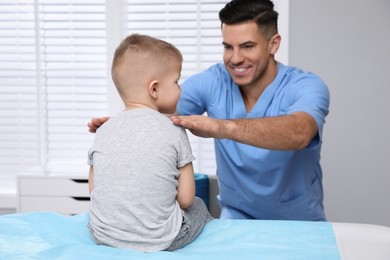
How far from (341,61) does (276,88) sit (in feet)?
3.17

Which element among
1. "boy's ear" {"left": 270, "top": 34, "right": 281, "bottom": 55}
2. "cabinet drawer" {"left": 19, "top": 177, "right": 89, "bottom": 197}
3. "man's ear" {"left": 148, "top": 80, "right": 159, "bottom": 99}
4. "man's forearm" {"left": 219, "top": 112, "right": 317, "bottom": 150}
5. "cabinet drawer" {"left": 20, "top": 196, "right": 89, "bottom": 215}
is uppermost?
"boy's ear" {"left": 270, "top": 34, "right": 281, "bottom": 55}

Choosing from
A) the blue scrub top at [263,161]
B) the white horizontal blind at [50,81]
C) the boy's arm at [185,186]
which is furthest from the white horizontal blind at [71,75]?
the boy's arm at [185,186]

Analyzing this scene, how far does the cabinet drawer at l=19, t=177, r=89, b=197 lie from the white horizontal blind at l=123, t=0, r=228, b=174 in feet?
2.16

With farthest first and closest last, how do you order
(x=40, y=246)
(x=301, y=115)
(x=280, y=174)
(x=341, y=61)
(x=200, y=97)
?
1. (x=341, y=61)
2. (x=200, y=97)
3. (x=280, y=174)
4. (x=301, y=115)
5. (x=40, y=246)

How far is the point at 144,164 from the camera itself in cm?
136

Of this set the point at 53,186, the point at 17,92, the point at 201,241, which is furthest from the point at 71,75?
the point at 201,241

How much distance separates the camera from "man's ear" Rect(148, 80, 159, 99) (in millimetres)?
1462

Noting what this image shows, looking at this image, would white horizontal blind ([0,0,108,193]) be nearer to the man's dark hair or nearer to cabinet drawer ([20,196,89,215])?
cabinet drawer ([20,196,89,215])

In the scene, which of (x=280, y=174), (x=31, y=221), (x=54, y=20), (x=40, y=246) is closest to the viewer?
(x=40, y=246)

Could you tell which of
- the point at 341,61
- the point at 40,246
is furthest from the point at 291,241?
the point at 341,61

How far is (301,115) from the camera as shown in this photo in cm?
166

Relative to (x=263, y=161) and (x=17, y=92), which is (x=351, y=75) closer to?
(x=263, y=161)

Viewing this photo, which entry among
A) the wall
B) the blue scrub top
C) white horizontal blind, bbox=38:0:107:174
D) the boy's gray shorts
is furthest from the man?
white horizontal blind, bbox=38:0:107:174

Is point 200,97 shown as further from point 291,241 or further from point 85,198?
point 85,198
